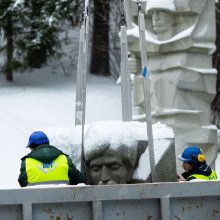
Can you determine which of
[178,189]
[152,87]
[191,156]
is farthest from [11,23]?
[178,189]

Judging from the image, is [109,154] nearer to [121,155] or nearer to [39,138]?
[121,155]

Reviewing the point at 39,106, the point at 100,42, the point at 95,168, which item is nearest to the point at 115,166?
the point at 95,168

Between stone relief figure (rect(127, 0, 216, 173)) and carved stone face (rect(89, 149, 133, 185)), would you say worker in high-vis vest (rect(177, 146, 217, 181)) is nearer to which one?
carved stone face (rect(89, 149, 133, 185))

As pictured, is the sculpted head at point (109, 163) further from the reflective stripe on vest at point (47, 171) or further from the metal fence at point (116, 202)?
the metal fence at point (116, 202)

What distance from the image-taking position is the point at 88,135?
7039mm

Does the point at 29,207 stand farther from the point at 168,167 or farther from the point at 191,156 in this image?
the point at 191,156

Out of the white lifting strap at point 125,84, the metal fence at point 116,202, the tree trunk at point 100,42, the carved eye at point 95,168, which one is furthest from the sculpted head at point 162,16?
the metal fence at point 116,202

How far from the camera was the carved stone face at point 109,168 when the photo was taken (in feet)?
22.7

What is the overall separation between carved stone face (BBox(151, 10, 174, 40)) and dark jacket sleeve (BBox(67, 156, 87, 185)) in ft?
25.3

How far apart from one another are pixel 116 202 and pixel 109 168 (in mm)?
1548

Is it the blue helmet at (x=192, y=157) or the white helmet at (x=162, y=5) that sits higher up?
the white helmet at (x=162, y=5)

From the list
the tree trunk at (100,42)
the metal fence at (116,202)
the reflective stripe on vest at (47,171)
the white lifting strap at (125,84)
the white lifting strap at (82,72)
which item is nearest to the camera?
the metal fence at (116,202)

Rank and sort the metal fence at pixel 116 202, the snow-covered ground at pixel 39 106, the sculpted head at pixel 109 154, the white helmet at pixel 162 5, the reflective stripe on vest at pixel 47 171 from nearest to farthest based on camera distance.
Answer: the metal fence at pixel 116 202, the reflective stripe on vest at pixel 47 171, the sculpted head at pixel 109 154, the white helmet at pixel 162 5, the snow-covered ground at pixel 39 106

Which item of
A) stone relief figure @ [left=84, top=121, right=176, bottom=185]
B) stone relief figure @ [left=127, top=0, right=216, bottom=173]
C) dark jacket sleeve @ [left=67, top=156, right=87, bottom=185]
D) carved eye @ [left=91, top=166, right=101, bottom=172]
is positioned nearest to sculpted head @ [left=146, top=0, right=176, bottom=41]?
stone relief figure @ [left=127, top=0, right=216, bottom=173]
